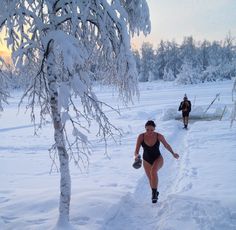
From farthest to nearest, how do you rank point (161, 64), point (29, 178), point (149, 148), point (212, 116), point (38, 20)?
point (161, 64) < point (212, 116) < point (29, 178) < point (149, 148) < point (38, 20)

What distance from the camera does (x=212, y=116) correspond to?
24.7 m

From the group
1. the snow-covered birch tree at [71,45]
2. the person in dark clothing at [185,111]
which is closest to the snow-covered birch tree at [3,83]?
the snow-covered birch tree at [71,45]

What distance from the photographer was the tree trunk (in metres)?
5.77

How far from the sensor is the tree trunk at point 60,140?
5.77 m

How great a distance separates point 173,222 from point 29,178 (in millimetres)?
6254

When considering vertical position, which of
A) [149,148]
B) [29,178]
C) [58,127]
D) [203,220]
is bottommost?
[29,178]

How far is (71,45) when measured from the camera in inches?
192

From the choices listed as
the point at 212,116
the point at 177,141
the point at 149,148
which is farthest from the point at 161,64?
the point at 149,148

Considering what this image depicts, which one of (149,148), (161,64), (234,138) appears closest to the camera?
(149,148)

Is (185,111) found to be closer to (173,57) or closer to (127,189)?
(127,189)

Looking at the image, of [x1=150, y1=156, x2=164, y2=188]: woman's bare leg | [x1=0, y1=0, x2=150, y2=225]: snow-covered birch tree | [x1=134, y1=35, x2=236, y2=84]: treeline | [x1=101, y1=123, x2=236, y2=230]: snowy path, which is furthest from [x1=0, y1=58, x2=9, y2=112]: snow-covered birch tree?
[x1=134, y1=35, x2=236, y2=84]: treeline

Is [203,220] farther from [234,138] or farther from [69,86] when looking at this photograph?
[234,138]

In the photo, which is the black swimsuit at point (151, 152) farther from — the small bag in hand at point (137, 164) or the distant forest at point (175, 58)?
the distant forest at point (175, 58)

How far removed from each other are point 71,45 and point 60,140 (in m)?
1.73
